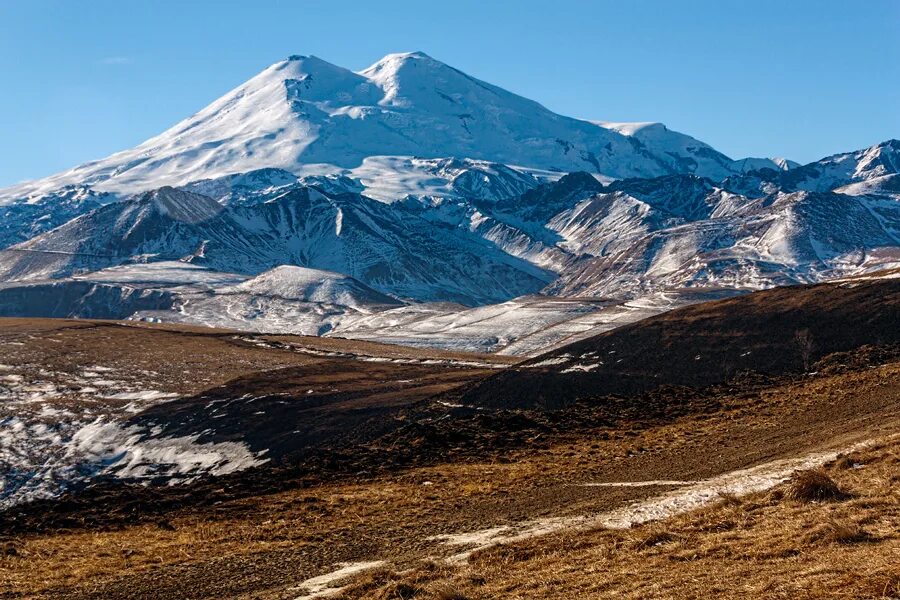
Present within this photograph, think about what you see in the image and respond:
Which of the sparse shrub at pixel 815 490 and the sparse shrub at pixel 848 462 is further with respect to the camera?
the sparse shrub at pixel 848 462

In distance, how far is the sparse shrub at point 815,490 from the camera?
25.2m

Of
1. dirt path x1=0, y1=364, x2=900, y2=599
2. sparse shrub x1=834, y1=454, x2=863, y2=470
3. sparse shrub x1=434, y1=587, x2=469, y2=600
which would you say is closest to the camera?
sparse shrub x1=434, y1=587, x2=469, y2=600

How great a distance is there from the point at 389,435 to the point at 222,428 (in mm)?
15065

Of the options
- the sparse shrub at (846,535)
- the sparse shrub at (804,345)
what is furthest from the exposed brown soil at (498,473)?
the sparse shrub at (804,345)

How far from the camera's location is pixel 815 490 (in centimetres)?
2548

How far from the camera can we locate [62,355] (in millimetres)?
100312

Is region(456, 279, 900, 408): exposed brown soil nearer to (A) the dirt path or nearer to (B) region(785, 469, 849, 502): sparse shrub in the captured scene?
(A) the dirt path

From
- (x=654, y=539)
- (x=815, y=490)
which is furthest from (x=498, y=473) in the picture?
(x=654, y=539)

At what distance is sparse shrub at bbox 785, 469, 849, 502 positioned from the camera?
2522 cm

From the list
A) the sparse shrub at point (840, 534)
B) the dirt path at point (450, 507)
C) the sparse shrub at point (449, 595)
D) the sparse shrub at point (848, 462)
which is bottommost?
the dirt path at point (450, 507)

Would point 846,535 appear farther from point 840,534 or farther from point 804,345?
point 804,345

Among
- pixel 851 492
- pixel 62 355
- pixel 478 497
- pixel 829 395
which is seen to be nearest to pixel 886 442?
pixel 851 492

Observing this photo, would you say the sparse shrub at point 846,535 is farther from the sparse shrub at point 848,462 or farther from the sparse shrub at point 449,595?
the sparse shrub at point 848,462

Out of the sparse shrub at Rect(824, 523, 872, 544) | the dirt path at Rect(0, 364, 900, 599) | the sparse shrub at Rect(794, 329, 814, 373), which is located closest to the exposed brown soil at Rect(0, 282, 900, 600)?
the sparse shrub at Rect(824, 523, 872, 544)
